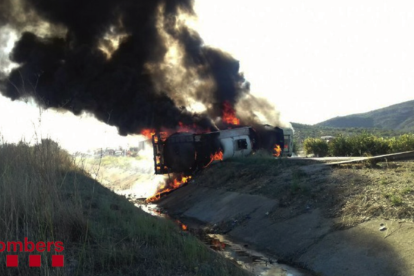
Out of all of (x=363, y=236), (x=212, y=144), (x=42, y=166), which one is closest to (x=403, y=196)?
(x=363, y=236)

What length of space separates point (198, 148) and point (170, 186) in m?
3.65

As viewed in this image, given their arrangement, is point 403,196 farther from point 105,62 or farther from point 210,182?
point 105,62

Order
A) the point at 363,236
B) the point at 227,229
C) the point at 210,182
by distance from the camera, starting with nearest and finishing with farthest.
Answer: the point at 363,236
the point at 227,229
the point at 210,182

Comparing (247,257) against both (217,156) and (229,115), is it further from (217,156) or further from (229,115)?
(229,115)

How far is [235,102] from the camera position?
3888 cm

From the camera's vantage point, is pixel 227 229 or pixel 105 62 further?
pixel 105 62

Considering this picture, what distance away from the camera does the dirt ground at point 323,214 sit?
10.5 metres

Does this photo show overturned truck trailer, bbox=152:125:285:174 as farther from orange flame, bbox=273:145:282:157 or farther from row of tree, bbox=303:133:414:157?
row of tree, bbox=303:133:414:157

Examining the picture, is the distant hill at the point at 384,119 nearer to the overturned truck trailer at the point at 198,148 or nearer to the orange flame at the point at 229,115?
the orange flame at the point at 229,115

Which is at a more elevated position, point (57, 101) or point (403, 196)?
point (57, 101)

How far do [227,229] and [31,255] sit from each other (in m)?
11.8

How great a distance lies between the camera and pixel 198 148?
29.3 m

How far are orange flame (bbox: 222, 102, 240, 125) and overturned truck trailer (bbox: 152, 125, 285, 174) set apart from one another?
470cm

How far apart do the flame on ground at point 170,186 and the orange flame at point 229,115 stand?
31.1 ft
